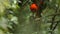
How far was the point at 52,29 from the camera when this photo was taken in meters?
1.21

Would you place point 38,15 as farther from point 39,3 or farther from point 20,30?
point 20,30

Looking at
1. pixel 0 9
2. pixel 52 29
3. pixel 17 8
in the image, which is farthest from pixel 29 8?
pixel 0 9

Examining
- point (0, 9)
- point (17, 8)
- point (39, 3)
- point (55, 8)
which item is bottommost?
point (0, 9)

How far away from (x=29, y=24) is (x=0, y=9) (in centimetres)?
39

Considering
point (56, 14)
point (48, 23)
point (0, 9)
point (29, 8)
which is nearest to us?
point (0, 9)

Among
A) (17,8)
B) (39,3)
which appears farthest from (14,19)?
(39,3)

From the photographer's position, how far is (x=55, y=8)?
111cm

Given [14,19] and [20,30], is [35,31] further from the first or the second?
[14,19]

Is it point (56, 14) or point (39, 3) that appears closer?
point (56, 14)

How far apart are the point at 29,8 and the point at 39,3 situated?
0.51 feet

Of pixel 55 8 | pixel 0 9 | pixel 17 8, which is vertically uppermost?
pixel 17 8

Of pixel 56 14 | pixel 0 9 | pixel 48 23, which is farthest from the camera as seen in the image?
pixel 48 23

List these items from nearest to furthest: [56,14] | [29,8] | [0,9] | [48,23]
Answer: [0,9] < [56,14] < [48,23] < [29,8]

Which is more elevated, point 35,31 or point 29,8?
point 29,8
